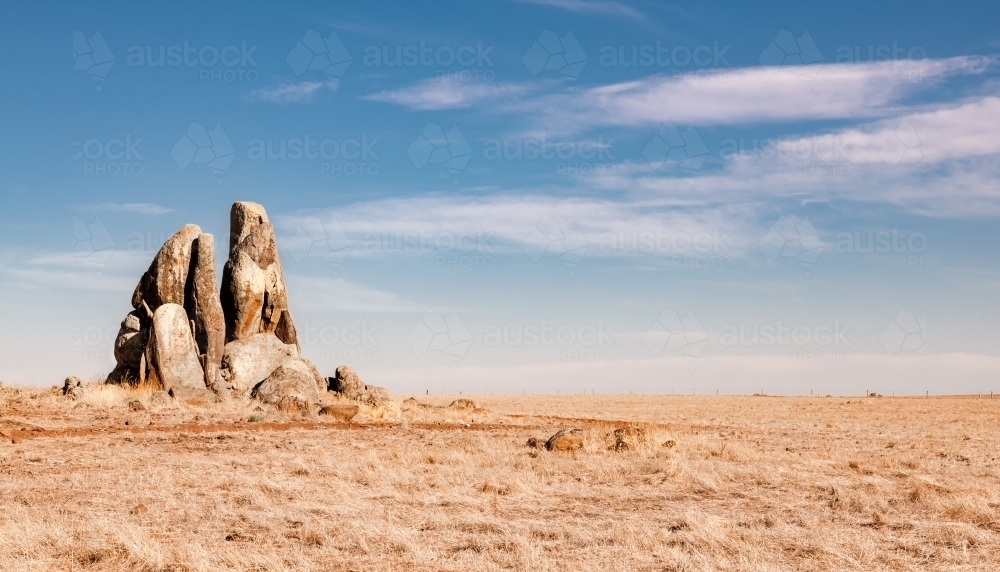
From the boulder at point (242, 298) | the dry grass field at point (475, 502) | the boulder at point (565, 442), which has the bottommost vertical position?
the dry grass field at point (475, 502)

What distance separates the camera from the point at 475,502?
11.8 metres

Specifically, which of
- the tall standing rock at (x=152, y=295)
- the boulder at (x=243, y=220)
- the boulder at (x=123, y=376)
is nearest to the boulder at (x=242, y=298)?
the boulder at (x=243, y=220)

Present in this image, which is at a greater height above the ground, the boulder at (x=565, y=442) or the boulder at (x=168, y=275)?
the boulder at (x=168, y=275)

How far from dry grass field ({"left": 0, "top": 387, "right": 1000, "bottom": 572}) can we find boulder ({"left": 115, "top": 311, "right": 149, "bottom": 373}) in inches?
362

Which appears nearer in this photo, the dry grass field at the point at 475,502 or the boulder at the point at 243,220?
the dry grass field at the point at 475,502

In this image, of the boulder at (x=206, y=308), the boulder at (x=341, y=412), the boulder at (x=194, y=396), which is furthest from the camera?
the boulder at (x=206, y=308)

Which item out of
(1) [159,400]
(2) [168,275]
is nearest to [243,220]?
(2) [168,275]

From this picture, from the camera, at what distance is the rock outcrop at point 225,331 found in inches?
1144

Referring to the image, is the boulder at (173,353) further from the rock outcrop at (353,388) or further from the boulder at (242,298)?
the rock outcrop at (353,388)

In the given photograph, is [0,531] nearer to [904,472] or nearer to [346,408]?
[904,472]

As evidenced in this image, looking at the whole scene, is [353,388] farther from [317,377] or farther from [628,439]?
[628,439]

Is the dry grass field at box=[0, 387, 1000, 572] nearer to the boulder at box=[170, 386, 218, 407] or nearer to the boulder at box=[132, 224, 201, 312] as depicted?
the boulder at box=[170, 386, 218, 407]

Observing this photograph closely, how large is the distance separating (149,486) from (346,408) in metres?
14.0

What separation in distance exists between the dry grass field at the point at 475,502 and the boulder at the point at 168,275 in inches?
384
